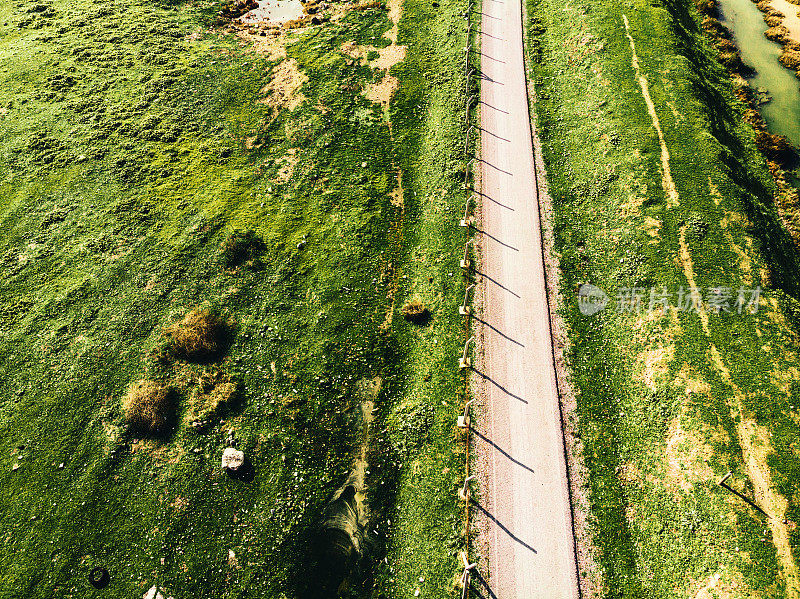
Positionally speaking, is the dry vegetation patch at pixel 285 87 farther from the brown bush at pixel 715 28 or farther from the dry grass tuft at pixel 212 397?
the brown bush at pixel 715 28

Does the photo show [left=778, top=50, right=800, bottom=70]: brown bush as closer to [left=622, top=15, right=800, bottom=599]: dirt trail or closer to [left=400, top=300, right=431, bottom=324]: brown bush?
[left=622, top=15, right=800, bottom=599]: dirt trail

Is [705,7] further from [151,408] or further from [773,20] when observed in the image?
[151,408]

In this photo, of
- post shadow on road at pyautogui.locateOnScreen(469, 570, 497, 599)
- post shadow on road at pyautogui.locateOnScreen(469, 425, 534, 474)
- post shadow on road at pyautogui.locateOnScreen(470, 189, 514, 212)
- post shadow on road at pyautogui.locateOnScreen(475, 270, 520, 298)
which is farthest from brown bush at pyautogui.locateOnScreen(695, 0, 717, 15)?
post shadow on road at pyautogui.locateOnScreen(469, 570, 497, 599)

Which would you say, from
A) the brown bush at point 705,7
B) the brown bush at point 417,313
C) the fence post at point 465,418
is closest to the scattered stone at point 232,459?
the fence post at point 465,418

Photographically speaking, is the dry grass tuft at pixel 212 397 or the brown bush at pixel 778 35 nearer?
the dry grass tuft at pixel 212 397

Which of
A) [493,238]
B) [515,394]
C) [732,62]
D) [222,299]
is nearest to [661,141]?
[493,238]

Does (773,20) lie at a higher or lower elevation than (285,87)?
higher

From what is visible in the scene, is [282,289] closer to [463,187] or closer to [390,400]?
[390,400]
